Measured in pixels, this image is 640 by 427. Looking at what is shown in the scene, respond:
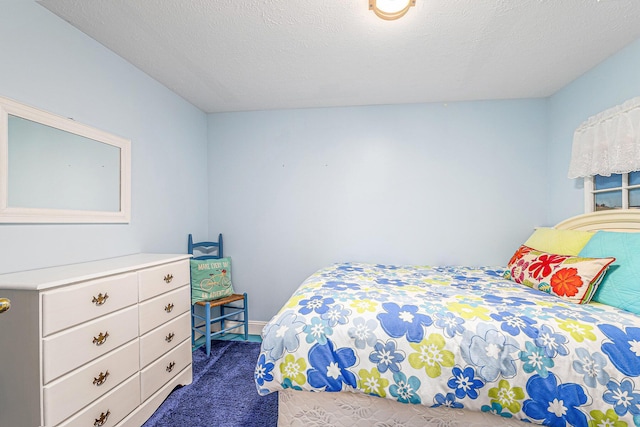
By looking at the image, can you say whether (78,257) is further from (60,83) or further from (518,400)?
(518,400)

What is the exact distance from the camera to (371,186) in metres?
3.04

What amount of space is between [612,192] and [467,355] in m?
1.98

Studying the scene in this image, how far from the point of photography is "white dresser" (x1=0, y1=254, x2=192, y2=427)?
1.20 meters

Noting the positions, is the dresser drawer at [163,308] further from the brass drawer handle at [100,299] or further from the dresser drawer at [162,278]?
Result: the brass drawer handle at [100,299]

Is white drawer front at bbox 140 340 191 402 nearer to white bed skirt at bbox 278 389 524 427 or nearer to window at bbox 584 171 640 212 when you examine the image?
white bed skirt at bbox 278 389 524 427

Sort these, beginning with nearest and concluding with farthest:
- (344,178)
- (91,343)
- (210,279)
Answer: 1. (91,343)
2. (210,279)
3. (344,178)

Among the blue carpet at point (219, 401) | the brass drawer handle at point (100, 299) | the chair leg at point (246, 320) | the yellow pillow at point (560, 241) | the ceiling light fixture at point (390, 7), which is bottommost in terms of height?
the blue carpet at point (219, 401)

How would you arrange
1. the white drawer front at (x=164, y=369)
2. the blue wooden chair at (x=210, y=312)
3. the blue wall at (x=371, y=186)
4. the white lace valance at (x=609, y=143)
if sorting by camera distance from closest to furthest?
the white drawer front at (x=164, y=369)
the white lace valance at (x=609, y=143)
the blue wooden chair at (x=210, y=312)
the blue wall at (x=371, y=186)

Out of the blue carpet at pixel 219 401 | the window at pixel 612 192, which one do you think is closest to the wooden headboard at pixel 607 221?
the window at pixel 612 192

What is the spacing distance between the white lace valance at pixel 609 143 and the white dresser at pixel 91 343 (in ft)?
10.6

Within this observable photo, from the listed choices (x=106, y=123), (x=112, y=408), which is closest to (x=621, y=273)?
(x=112, y=408)

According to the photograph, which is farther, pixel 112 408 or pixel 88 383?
pixel 112 408

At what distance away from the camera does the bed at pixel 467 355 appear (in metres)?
1.21

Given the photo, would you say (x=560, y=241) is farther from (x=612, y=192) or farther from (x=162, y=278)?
(x=162, y=278)
